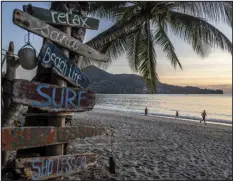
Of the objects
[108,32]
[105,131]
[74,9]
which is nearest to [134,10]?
[108,32]

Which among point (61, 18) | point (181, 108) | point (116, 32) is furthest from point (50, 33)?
point (181, 108)

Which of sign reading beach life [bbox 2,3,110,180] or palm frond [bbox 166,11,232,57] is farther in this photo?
palm frond [bbox 166,11,232,57]

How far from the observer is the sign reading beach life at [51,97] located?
8.00ft

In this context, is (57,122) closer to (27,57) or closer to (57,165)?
(57,165)

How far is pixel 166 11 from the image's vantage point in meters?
8.21

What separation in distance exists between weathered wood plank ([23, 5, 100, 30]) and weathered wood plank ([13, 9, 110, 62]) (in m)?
0.13

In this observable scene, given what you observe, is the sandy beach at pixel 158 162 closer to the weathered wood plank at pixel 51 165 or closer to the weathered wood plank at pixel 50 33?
the weathered wood plank at pixel 51 165

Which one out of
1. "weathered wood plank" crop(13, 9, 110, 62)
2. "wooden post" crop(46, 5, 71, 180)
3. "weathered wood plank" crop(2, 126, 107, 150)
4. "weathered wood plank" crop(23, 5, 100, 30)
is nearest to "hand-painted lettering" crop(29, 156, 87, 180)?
"wooden post" crop(46, 5, 71, 180)

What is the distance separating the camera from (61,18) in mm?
2822

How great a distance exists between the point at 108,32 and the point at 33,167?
19.7ft

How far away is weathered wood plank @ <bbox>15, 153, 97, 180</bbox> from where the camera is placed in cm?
255

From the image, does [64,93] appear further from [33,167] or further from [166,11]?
[166,11]

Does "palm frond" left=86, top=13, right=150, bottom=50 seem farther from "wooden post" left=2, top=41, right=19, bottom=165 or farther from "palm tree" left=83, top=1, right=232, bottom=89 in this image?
"wooden post" left=2, top=41, right=19, bottom=165

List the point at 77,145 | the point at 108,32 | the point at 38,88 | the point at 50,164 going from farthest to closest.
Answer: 1. the point at 108,32
2. the point at 77,145
3. the point at 50,164
4. the point at 38,88
